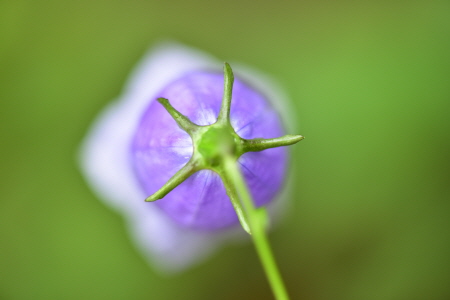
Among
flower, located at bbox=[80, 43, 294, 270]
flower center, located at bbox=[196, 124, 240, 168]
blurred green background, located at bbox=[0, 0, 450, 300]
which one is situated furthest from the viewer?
blurred green background, located at bbox=[0, 0, 450, 300]

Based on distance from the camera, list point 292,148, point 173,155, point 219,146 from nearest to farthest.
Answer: point 219,146
point 173,155
point 292,148

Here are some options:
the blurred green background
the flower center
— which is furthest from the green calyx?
the blurred green background

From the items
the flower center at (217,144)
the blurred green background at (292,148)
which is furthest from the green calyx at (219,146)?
the blurred green background at (292,148)

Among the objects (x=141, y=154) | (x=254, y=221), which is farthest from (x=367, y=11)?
(x=254, y=221)

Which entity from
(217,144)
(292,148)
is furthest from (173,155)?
(292,148)

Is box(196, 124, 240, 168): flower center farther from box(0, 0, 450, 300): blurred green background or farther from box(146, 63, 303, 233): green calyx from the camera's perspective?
box(0, 0, 450, 300): blurred green background

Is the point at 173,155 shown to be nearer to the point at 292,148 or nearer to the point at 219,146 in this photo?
the point at 219,146

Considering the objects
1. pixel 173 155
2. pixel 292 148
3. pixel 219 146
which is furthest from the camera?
pixel 292 148
